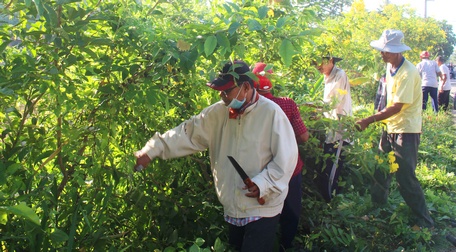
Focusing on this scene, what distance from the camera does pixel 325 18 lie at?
4500 millimetres

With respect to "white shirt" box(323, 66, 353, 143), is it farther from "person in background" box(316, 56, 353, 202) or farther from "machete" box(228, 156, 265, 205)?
"machete" box(228, 156, 265, 205)

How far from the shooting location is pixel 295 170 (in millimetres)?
3629

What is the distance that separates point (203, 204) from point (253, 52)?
3.74ft

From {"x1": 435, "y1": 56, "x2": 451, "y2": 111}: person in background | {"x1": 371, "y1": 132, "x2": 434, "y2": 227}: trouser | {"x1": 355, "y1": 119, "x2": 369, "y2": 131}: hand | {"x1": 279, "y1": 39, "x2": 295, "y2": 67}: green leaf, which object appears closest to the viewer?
{"x1": 279, "y1": 39, "x2": 295, "y2": 67}: green leaf

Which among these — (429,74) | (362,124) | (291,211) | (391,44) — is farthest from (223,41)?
(429,74)

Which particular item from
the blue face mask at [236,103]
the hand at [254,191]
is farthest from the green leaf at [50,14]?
the hand at [254,191]

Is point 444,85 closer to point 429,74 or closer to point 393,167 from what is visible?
point 429,74

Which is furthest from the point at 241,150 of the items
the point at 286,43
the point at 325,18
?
the point at 325,18

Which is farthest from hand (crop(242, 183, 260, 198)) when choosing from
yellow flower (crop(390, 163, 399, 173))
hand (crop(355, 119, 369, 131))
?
yellow flower (crop(390, 163, 399, 173))

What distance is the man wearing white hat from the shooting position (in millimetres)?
4582

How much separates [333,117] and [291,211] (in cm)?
86

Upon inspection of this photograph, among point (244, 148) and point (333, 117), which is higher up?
point (244, 148)

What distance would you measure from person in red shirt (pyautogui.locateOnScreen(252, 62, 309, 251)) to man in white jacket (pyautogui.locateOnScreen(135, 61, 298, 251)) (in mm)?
349

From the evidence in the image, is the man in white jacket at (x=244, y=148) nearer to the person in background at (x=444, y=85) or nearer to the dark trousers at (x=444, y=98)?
the person in background at (x=444, y=85)
